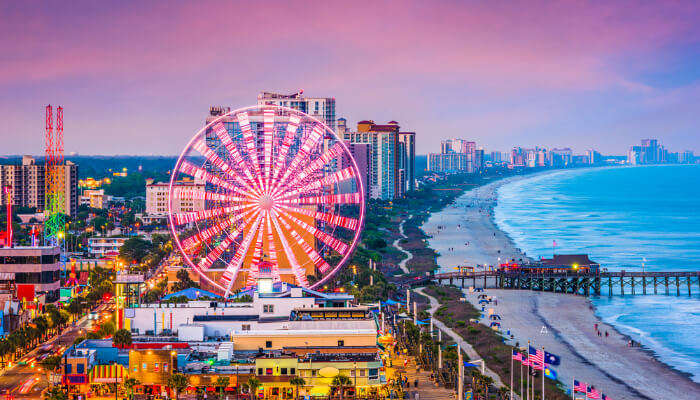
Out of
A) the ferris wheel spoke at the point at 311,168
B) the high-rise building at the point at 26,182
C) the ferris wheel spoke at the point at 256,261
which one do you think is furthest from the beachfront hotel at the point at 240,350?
the high-rise building at the point at 26,182

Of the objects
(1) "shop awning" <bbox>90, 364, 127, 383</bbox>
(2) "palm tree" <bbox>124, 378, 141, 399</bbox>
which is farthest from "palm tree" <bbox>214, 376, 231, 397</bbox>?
(1) "shop awning" <bbox>90, 364, 127, 383</bbox>

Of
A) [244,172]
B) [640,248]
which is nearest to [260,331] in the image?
[244,172]

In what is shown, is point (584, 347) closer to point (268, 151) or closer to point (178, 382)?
point (268, 151)

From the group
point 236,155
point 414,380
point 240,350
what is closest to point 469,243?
point 236,155

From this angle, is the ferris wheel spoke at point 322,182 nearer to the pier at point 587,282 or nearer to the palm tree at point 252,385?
the palm tree at point 252,385

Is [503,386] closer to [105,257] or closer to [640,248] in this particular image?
[105,257]

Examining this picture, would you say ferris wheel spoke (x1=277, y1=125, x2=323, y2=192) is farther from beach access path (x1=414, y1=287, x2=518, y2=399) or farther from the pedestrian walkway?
beach access path (x1=414, y1=287, x2=518, y2=399)
